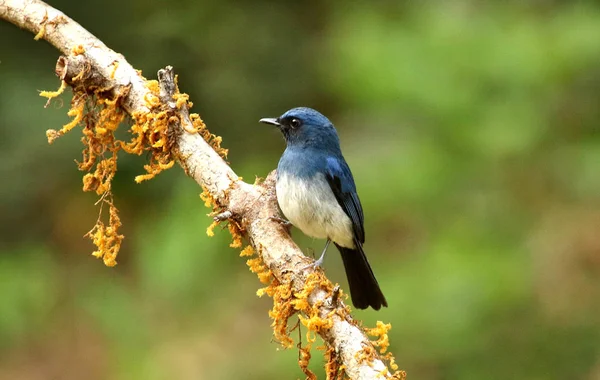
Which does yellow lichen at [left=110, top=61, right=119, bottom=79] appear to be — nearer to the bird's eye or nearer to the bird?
the bird

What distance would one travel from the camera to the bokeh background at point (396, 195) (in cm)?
543

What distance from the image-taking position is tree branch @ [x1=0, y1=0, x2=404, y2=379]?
3031 mm

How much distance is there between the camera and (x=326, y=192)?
14.4ft

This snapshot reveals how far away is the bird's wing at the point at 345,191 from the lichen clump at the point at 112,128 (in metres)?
0.79

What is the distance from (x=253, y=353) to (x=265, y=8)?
12.2ft

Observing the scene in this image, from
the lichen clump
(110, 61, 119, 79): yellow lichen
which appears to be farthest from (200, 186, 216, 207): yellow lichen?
(110, 61, 119, 79): yellow lichen

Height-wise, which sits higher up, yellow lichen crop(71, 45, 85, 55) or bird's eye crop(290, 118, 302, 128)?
bird's eye crop(290, 118, 302, 128)

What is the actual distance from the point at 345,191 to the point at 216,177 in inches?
44.5

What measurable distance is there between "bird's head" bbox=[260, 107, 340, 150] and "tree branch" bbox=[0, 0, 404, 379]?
670 mm

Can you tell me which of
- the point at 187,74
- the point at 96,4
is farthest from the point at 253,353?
the point at 96,4

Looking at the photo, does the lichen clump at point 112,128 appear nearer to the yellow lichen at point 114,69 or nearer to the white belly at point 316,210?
the yellow lichen at point 114,69

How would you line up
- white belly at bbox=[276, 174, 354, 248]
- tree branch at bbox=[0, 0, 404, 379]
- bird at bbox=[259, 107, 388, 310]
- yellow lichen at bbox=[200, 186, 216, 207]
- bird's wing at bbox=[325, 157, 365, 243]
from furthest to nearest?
bird's wing at bbox=[325, 157, 365, 243] → bird at bbox=[259, 107, 388, 310] → white belly at bbox=[276, 174, 354, 248] → yellow lichen at bbox=[200, 186, 216, 207] → tree branch at bbox=[0, 0, 404, 379]

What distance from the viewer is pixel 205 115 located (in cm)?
812

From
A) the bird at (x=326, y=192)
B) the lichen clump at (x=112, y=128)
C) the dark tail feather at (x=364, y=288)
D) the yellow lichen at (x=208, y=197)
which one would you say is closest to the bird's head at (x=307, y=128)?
the bird at (x=326, y=192)
